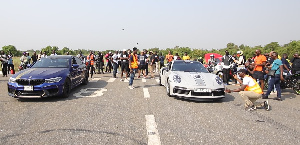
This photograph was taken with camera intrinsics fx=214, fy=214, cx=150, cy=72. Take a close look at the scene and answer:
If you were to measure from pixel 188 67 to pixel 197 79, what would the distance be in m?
1.41

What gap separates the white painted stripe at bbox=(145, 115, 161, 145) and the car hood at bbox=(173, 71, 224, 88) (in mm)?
2373

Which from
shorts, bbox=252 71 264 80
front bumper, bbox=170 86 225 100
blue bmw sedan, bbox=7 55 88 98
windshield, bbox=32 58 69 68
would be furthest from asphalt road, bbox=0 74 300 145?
windshield, bbox=32 58 69 68

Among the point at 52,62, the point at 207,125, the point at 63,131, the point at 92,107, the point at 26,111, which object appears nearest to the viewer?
the point at 63,131

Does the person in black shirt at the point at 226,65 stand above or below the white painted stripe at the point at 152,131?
above

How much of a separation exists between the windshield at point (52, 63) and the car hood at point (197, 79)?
4.30 m

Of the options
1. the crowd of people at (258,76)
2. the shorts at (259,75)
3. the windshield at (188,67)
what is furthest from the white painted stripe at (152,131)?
the shorts at (259,75)

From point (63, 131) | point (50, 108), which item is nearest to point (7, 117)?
point (50, 108)

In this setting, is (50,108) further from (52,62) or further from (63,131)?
(52,62)

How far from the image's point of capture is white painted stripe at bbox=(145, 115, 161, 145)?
140 inches

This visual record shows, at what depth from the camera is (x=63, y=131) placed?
13.2 ft

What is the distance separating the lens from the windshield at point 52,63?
791cm

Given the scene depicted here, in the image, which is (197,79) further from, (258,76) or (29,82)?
(29,82)

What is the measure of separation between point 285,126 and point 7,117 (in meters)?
6.13

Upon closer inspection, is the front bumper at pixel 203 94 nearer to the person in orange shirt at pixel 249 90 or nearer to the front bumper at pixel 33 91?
the person in orange shirt at pixel 249 90
